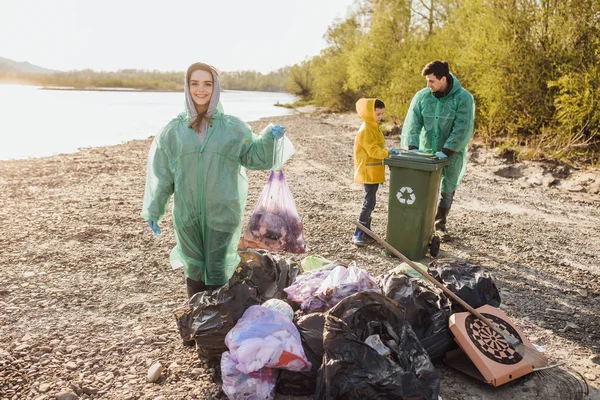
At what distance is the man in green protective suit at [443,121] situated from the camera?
4.76 meters

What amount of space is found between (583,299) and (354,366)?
2.76 m

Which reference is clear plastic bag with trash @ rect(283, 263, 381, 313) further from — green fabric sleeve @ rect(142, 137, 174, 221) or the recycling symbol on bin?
the recycling symbol on bin

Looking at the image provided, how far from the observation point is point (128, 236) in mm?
5555

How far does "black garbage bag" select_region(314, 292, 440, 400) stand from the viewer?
2.32 meters

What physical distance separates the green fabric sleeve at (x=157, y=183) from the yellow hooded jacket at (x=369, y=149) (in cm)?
230

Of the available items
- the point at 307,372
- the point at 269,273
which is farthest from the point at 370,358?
the point at 269,273

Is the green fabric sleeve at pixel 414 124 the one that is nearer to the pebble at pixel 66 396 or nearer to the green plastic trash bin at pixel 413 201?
the green plastic trash bin at pixel 413 201

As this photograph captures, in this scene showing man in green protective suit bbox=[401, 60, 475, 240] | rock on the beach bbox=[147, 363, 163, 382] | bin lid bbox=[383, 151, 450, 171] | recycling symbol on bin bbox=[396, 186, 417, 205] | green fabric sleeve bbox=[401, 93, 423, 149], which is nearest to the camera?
rock on the beach bbox=[147, 363, 163, 382]

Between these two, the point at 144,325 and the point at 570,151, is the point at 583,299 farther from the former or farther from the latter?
the point at 570,151

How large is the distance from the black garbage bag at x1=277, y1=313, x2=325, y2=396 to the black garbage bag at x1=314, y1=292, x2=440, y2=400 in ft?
0.51

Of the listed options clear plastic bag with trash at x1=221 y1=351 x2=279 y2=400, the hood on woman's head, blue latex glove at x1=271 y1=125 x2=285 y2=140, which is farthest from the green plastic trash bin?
clear plastic bag with trash at x1=221 y1=351 x2=279 y2=400

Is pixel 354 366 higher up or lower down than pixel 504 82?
lower down

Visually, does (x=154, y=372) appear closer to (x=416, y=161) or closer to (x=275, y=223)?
(x=275, y=223)

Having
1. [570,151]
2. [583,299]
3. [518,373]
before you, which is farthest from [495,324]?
[570,151]
